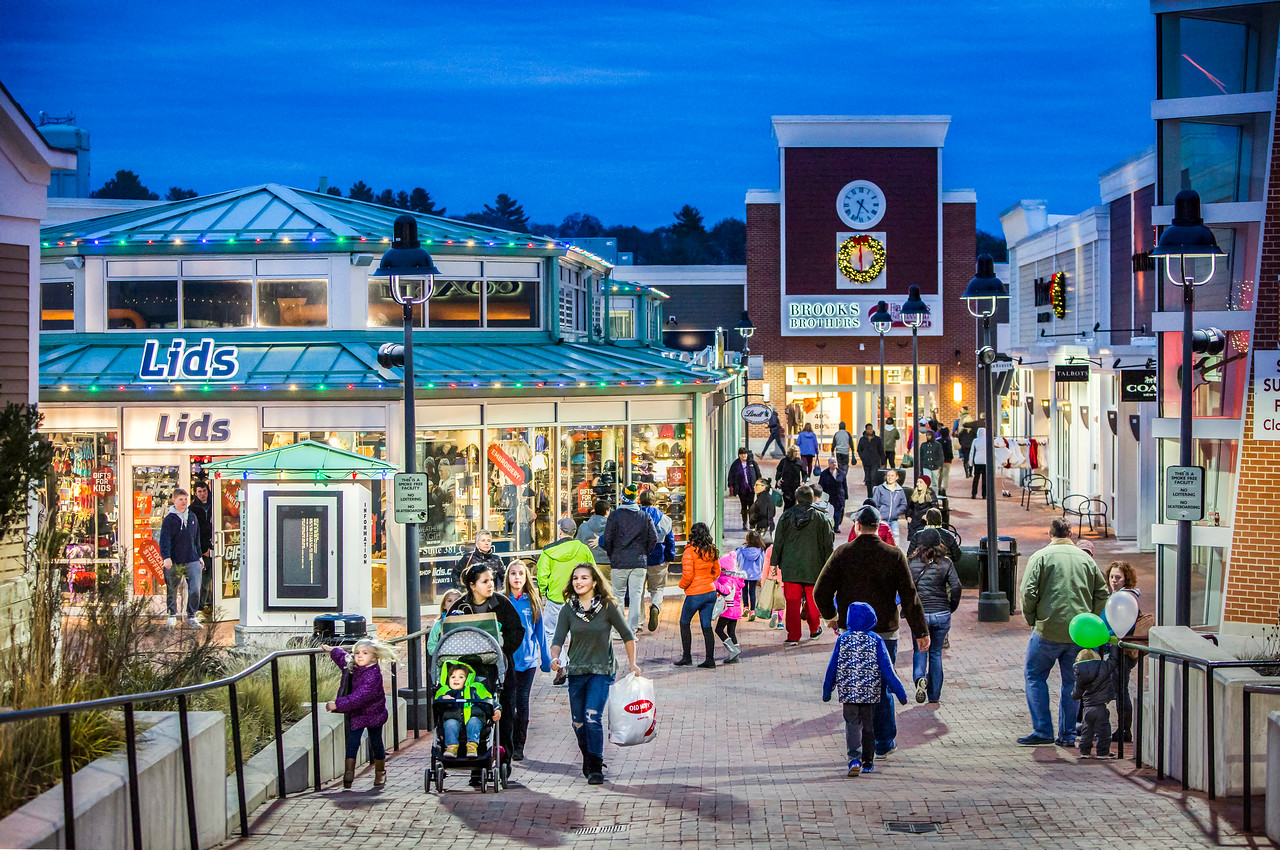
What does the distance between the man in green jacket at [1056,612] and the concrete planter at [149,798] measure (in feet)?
21.2

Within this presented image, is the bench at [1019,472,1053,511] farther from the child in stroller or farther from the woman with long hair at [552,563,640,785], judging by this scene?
the child in stroller

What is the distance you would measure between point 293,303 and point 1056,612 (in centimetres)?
1391

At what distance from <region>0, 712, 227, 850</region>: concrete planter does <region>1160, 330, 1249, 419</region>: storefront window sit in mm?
10717

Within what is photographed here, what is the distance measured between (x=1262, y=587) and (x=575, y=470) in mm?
10694

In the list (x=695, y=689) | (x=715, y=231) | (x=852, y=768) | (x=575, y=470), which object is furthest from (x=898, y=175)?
(x=715, y=231)

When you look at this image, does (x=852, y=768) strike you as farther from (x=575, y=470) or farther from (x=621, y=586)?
(x=575, y=470)

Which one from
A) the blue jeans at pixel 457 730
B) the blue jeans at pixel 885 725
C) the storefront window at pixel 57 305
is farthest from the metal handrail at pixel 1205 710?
the storefront window at pixel 57 305

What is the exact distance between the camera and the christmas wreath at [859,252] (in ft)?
167

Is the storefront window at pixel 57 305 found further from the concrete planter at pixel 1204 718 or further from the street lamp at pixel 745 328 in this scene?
the street lamp at pixel 745 328

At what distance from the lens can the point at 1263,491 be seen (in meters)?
13.6

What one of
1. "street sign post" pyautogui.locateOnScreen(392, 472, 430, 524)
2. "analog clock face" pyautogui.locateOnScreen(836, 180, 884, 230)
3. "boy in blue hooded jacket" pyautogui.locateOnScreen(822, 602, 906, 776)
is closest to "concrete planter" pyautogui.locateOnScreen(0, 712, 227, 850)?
"boy in blue hooded jacket" pyautogui.locateOnScreen(822, 602, 906, 776)

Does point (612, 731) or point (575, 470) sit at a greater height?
point (575, 470)

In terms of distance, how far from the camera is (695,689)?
1420 cm

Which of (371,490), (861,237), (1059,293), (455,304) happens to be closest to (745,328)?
(861,237)
